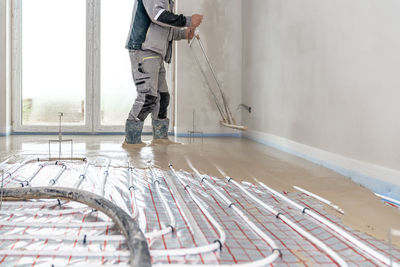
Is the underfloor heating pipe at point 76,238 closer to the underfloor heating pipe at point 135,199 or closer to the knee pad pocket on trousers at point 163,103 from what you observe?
the underfloor heating pipe at point 135,199

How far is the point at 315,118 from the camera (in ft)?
9.70

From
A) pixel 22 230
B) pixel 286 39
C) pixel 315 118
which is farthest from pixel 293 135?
pixel 22 230

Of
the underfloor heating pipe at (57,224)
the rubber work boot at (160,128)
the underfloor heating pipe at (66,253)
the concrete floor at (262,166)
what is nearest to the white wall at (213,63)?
the rubber work boot at (160,128)

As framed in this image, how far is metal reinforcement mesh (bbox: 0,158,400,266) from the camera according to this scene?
1.11 metres

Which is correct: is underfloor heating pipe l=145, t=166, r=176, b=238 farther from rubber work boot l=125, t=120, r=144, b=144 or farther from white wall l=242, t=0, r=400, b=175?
rubber work boot l=125, t=120, r=144, b=144

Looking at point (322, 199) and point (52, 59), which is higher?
point (52, 59)

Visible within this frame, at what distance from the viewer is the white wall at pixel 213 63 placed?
16.8 ft

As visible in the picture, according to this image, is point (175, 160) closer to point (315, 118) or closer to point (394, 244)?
point (315, 118)

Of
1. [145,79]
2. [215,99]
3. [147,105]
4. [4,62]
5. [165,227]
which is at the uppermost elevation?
[4,62]

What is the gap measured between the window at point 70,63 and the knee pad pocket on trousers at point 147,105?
5.10 ft

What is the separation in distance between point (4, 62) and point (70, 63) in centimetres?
78

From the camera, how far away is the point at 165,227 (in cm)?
140

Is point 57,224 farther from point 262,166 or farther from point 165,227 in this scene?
point 262,166

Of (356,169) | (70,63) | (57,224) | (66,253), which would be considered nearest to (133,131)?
(70,63)
